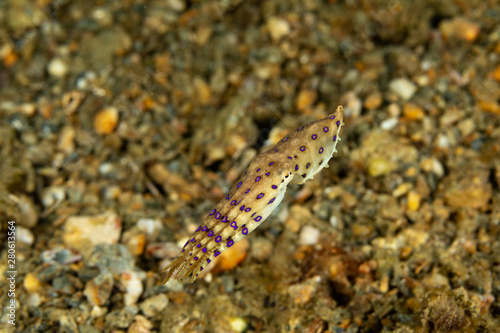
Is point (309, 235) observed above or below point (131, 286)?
below

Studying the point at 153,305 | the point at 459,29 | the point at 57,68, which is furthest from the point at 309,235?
the point at 57,68

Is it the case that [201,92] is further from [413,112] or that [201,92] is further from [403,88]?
[413,112]

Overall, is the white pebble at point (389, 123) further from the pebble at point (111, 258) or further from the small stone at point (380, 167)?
the pebble at point (111, 258)

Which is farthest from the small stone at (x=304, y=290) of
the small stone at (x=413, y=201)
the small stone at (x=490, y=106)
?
the small stone at (x=490, y=106)

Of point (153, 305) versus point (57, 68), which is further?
point (57, 68)

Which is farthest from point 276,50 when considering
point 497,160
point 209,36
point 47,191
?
point 47,191

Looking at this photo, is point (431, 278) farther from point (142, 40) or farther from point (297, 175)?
point (142, 40)

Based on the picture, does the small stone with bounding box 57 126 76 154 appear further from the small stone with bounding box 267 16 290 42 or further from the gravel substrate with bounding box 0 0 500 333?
the small stone with bounding box 267 16 290 42
